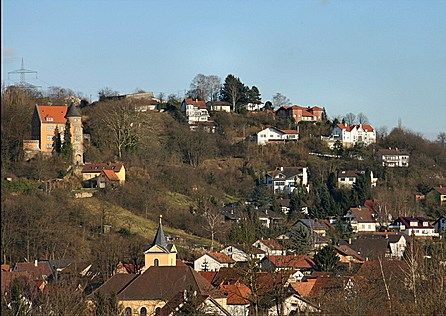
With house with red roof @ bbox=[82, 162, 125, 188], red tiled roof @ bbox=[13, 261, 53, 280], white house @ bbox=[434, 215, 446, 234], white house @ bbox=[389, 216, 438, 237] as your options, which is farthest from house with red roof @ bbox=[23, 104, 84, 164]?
white house @ bbox=[434, 215, 446, 234]

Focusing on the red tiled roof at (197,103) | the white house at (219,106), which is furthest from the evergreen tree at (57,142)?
the white house at (219,106)

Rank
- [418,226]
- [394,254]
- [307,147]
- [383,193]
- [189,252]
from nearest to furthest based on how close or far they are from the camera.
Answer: [189,252] < [394,254] < [418,226] < [383,193] < [307,147]

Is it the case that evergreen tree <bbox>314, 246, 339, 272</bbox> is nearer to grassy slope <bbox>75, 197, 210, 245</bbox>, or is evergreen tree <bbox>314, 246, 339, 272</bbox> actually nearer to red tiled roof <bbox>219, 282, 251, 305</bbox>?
grassy slope <bbox>75, 197, 210, 245</bbox>

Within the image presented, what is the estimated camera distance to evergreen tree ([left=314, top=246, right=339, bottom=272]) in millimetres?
35906

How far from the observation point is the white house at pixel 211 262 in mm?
35312

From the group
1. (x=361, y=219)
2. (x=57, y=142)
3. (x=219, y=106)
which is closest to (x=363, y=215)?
(x=361, y=219)

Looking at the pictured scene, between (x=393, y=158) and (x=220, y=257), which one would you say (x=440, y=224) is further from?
(x=220, y=257)

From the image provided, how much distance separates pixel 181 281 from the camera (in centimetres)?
2727

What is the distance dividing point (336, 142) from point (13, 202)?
29.3m

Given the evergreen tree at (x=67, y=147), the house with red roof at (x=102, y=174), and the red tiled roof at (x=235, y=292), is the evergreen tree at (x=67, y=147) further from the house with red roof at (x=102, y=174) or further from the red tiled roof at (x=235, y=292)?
the red tiled roof at (x=235, y=292)

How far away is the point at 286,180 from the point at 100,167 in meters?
13.6

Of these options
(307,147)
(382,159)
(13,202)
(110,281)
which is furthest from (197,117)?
(110,281)

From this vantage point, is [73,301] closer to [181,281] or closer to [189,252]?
[181,281]

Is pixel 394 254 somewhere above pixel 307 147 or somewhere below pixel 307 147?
below
